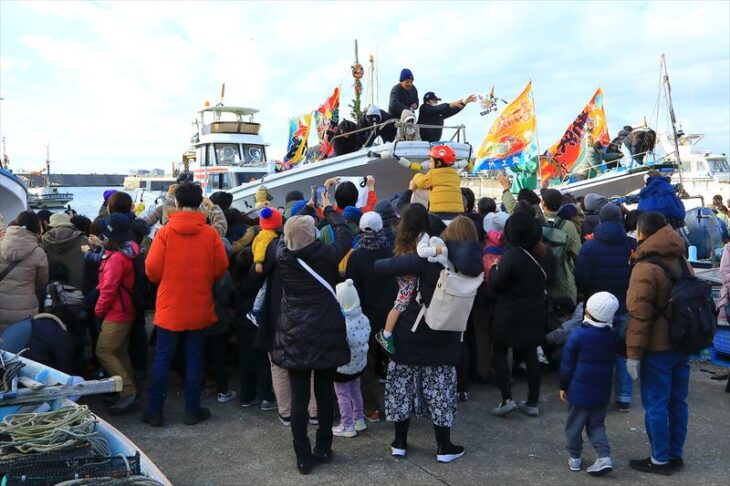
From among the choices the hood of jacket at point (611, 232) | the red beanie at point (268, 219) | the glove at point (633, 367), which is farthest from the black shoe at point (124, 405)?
the hood of jacket at point (611, 232)

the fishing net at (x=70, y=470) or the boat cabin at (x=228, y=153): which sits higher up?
the boat cabin at (x=228, y=153)

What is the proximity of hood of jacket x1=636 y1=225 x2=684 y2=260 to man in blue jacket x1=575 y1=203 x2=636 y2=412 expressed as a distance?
1.15m

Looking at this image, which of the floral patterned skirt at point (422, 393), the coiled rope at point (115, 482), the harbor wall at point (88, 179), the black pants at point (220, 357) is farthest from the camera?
the harbor wall at point (88, 179)

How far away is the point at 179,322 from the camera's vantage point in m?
4.71

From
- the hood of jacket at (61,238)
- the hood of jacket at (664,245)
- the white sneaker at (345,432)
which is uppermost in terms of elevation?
the hood of jacket at (61,238)

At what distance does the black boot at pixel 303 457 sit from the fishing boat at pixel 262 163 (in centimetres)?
363

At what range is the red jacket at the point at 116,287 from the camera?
491cm

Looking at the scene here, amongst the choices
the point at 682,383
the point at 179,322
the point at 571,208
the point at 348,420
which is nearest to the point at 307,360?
the point at 348,420

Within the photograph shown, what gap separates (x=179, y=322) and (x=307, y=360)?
4.29 ft

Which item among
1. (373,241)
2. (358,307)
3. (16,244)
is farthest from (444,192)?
(16,244)

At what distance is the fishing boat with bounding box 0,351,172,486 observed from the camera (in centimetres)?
289

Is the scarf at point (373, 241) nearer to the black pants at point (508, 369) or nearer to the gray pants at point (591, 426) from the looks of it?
→ the black pants at point (508, 369)

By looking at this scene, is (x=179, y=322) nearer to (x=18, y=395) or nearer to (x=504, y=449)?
(x=18, y=395)

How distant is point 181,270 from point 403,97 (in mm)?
6480
